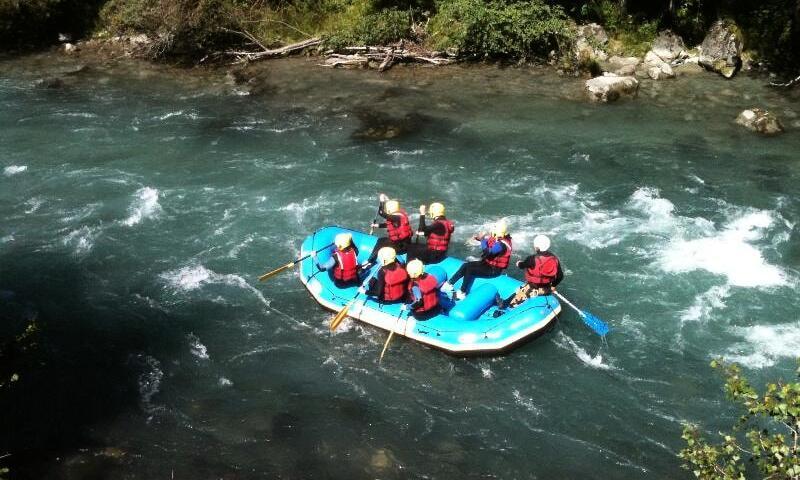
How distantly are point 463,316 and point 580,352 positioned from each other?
1.99 m

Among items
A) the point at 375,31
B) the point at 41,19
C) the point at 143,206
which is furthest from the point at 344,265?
the point at 41,19

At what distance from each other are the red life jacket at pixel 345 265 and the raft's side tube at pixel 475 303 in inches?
71.0

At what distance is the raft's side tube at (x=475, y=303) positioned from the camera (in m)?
10.5

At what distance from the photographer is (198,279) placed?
40.5ft

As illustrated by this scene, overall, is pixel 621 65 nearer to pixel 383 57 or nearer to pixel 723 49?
pixel 723 49

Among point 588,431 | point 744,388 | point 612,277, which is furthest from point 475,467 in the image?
point 612,277

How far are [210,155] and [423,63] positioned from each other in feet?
27.9

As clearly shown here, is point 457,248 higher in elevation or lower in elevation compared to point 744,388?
lower

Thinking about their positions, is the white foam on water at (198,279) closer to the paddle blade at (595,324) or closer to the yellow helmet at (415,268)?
the yellow helmet at (415,268)

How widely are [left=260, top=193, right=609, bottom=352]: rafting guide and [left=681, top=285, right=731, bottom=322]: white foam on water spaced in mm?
1595

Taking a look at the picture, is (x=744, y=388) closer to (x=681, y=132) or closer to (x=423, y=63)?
(x=681, y=132)

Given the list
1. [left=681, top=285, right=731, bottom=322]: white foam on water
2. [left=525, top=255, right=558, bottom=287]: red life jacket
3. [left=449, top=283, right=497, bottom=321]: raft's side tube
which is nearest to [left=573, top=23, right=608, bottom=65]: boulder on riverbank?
[left=681, top=285, right=731, bottom=322]: white foam on water

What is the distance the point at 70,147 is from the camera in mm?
17047

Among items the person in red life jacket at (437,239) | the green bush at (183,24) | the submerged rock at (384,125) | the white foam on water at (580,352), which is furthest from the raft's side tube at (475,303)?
the green bush at (183,24)
